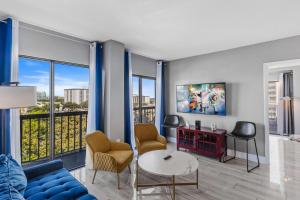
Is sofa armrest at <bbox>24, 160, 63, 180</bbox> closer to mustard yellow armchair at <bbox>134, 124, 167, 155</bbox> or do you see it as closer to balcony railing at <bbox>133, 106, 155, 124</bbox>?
mustard yellow armchair at <bbox>134, 124, 167, 155</bbox>

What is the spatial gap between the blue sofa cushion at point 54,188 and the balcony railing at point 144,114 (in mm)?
2842

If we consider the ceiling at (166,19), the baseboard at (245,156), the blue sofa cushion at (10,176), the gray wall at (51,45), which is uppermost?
the ceiling at (166,19)

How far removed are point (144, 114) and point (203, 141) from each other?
1909mm

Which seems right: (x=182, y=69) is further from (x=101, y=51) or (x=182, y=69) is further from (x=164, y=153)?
(x=164, y=153)

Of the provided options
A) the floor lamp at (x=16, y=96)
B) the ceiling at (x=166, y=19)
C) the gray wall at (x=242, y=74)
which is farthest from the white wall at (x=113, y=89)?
the gray wall at (x=242, y=74)

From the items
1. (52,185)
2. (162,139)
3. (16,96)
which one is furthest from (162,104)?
(16,96)

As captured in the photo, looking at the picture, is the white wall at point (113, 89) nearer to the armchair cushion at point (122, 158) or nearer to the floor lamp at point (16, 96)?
the armchair cushion at point (122, 158)

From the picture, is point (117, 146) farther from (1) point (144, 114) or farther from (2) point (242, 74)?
→ (2) point (242, 74)

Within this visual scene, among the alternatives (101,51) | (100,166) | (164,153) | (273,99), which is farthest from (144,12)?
(273,99)

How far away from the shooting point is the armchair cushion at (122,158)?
260 centimetres

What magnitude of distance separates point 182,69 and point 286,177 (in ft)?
11.1

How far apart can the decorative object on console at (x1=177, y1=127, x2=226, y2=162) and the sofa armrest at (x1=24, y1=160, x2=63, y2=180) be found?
9.63 ft

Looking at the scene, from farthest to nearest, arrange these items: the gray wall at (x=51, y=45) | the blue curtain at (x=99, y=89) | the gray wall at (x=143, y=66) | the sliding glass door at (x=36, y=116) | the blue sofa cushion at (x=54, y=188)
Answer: the gray wall at (x=143, y=66), the blue curtain at (x=99, y=89), the sliding glass door at (x=36, y=116), the gray wall at (x=51, y=45), the blue sofa cushion at (x=54, y=188)

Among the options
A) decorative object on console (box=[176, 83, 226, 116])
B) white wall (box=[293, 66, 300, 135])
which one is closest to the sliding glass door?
decorative object on console (box=[176, 83, 226, 116])
